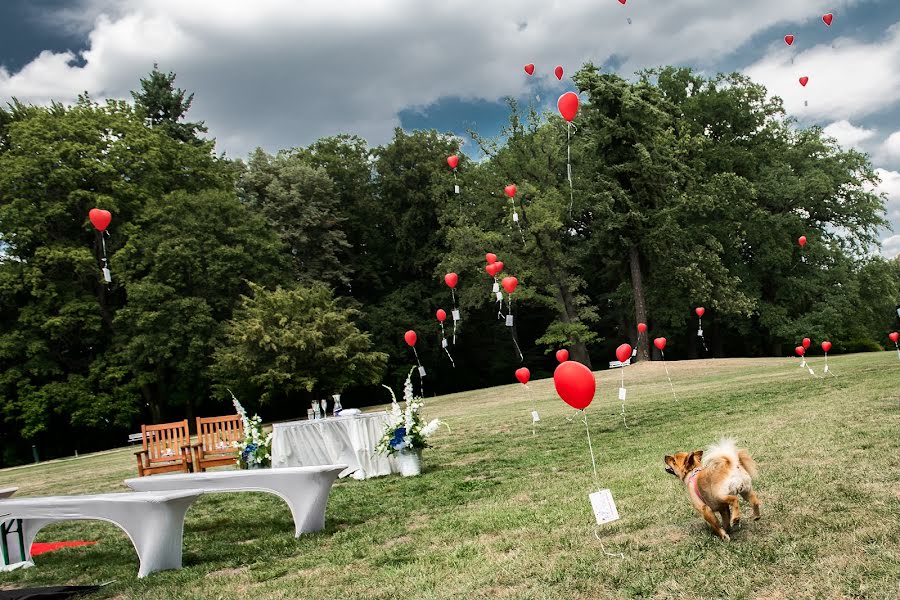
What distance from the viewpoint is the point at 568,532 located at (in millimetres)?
4832

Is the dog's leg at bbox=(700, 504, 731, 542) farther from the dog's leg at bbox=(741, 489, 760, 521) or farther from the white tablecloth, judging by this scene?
the white tablecloth

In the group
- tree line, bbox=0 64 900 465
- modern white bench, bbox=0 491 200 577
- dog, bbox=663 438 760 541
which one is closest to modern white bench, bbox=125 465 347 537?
modern white bench, bbox=0 491 200 577

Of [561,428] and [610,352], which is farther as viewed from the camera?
[610,352]

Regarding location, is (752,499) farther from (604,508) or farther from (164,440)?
(164,440)

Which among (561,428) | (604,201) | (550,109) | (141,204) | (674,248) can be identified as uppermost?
(550,109)

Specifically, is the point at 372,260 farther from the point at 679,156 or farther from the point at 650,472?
the point at 650,472

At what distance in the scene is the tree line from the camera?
1066 inches

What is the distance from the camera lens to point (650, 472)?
6.58 meters

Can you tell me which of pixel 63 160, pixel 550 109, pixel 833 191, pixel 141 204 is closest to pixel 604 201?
pixel 550 109

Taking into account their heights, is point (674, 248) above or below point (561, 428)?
above

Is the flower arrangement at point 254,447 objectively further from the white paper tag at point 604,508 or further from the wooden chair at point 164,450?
the white paper tag at point 604,508

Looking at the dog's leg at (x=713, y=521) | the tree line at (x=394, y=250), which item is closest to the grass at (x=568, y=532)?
the dog's leg at (x=713, y=521)

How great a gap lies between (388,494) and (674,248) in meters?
25.8

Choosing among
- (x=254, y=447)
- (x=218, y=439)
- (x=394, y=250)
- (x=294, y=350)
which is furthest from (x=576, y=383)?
(x=394, y=250)
